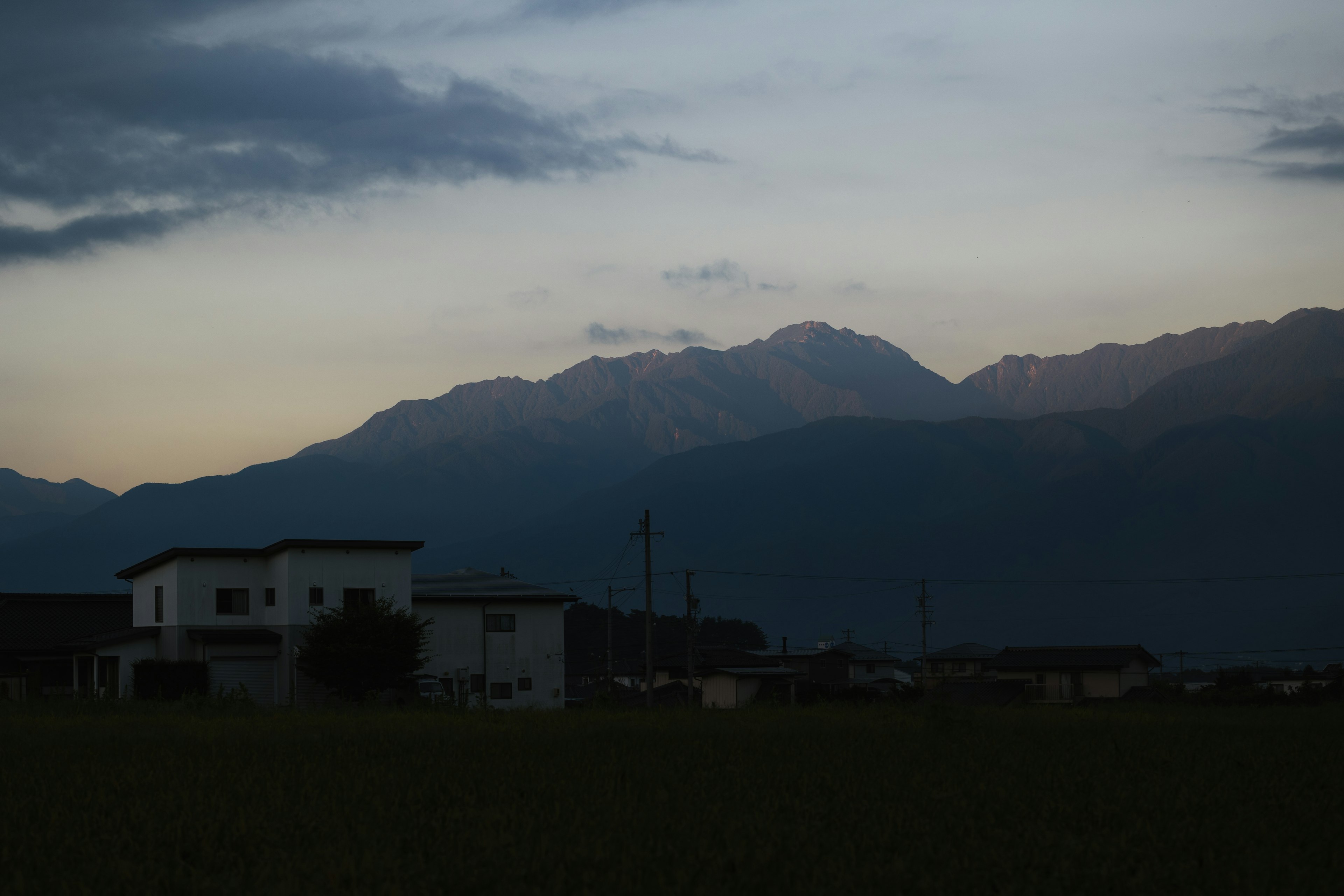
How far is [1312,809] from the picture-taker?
14930mm

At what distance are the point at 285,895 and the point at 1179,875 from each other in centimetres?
847

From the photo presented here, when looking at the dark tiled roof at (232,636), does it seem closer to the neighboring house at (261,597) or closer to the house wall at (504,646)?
the neighboring house at (261,597)

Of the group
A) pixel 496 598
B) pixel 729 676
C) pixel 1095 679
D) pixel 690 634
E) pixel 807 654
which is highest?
pixel 496 598

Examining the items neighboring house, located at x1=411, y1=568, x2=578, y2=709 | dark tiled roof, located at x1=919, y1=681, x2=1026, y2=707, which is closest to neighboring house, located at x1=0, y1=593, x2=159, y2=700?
neighboring house, located at x1=411, y1=568, x2=578, y2=709

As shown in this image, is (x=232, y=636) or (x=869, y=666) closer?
(x=232, y=636)

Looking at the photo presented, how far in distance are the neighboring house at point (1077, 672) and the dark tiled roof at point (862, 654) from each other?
28.8m

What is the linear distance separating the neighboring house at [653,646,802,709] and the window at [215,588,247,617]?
2635 centimetres

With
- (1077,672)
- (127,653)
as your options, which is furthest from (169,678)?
(1077,672)

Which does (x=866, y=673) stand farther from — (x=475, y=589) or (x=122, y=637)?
(x=122, y=637)

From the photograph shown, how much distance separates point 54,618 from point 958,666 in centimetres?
8485

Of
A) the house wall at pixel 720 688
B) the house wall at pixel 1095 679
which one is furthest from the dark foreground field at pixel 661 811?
the house wall at pixel 1095 679

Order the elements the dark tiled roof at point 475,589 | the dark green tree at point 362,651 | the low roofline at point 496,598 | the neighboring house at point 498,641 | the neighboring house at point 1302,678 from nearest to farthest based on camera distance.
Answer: the dark green tree at point 362,651, the low roofline at point 496,598, the neighboring house at point 498,641, the dark tiled roof at point 475,589, the neighboring house at point 1302,678

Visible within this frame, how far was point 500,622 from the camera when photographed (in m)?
53.4

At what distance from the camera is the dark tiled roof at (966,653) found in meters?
116
